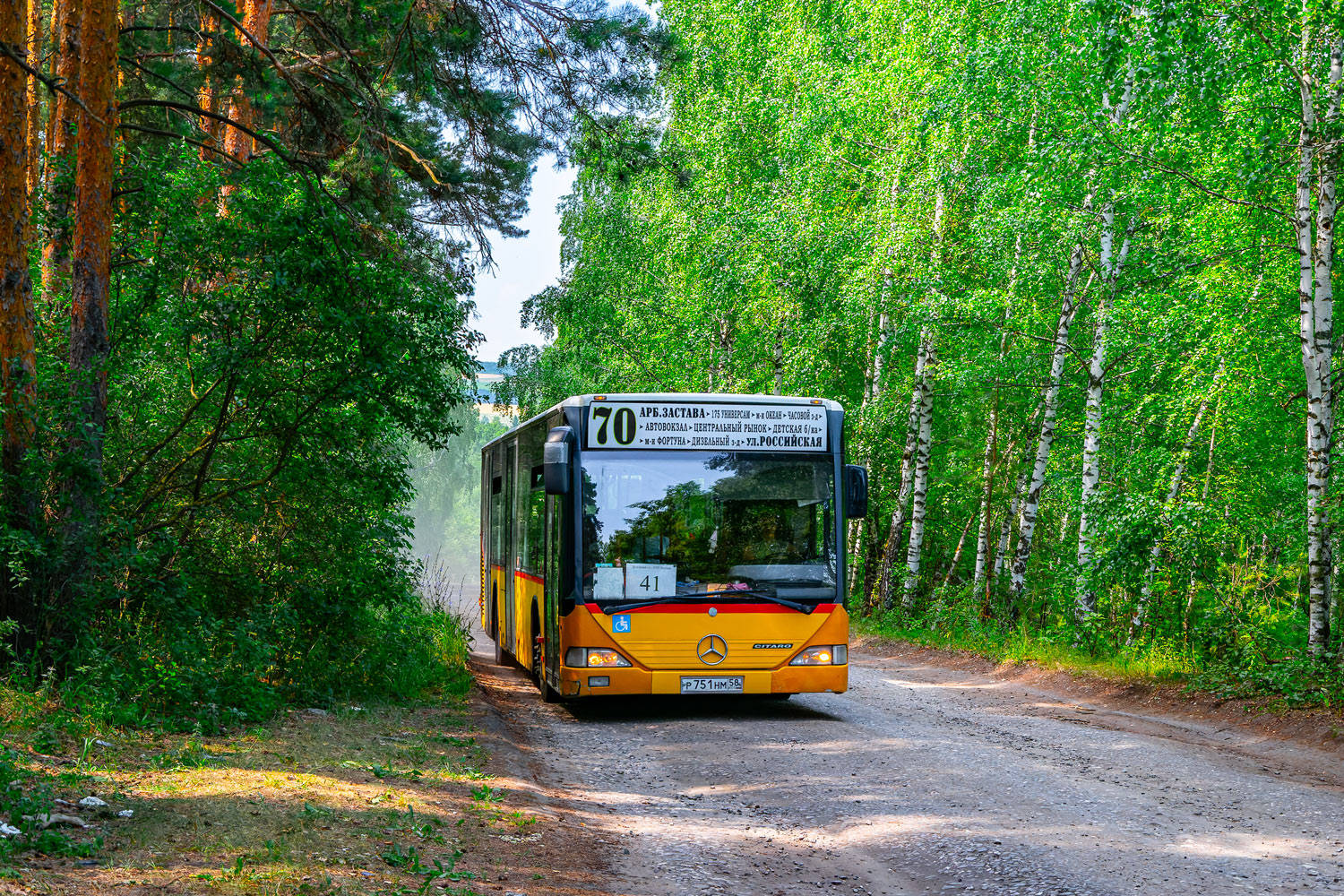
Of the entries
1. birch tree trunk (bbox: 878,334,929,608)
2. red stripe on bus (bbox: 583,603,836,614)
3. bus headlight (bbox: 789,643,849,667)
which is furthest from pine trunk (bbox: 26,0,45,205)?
birch tree trunk (bbox: 878,334,929,608)

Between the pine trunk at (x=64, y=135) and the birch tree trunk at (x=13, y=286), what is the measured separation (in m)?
0.40

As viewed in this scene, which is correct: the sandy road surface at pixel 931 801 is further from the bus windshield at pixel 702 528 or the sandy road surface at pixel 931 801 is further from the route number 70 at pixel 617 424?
the route number 70 at pixel 617 424

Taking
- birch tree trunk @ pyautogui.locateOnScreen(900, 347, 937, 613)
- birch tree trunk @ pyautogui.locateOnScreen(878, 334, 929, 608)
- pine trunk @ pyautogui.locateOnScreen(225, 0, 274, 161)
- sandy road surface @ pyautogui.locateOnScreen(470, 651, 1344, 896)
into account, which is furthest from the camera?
birch tree trunk @ pyautogui.locateOnScreen(878, 334, 929, 608)

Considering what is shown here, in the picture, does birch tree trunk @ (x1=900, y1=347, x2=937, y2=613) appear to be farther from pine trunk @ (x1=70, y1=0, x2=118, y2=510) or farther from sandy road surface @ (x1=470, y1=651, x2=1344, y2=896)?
pine trunk @ (x1=70, y1=0, x2=118, y2=510)

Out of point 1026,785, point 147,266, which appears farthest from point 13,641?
point 1026,785

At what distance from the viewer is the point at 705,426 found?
11375mm

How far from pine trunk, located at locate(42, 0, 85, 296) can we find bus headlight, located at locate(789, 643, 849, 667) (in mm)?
7779

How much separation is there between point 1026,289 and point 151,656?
16.1 metres

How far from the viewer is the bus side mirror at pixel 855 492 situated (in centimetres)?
1134

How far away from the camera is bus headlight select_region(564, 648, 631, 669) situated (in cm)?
1090

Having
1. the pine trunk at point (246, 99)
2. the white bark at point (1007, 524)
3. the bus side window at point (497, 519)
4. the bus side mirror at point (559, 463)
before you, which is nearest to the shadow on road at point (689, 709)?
the bus side mirror at point (559, 463)

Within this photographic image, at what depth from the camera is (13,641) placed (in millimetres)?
8383

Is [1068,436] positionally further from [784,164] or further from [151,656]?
[151,656]

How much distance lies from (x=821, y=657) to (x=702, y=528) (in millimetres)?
1817
